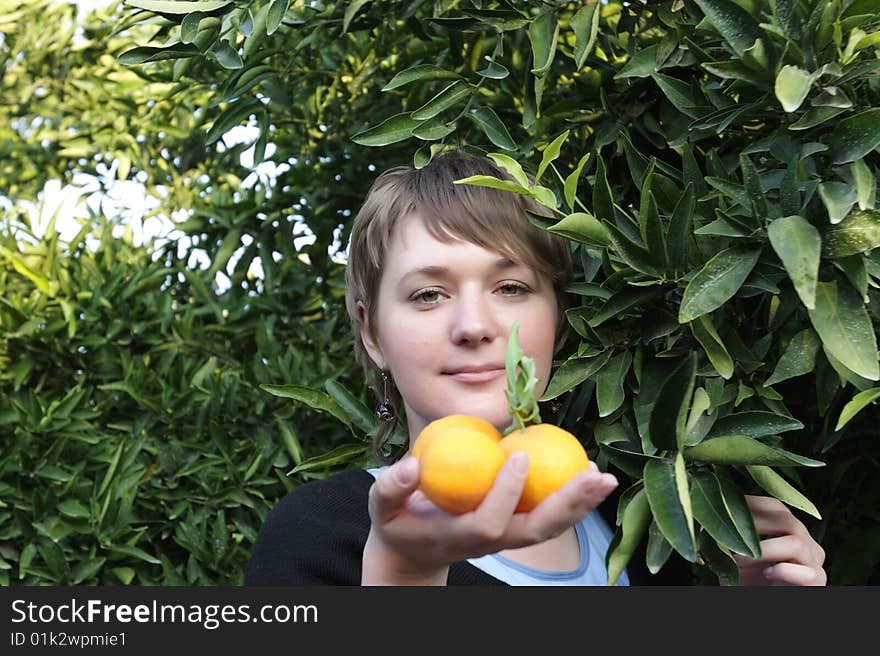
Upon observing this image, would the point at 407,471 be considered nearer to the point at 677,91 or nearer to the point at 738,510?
the point at 738,510

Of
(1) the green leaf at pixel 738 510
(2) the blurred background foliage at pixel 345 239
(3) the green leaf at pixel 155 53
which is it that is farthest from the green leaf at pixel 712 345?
(3) the green leaf at pixel 155 53

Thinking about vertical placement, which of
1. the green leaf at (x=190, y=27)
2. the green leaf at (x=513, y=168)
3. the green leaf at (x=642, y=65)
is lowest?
the green leaf at (x=513, y=168)

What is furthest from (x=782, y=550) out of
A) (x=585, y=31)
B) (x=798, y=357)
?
(x=585, y=31)

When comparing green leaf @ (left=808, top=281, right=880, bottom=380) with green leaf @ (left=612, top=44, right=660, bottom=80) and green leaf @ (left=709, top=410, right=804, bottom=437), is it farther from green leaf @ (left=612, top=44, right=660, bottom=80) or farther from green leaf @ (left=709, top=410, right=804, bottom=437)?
green leaf @ (left=612, top=44, right=660, bottom=80)

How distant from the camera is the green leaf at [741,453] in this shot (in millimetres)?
962

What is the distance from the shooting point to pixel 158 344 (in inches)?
76.8

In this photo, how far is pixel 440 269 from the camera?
1168 mm

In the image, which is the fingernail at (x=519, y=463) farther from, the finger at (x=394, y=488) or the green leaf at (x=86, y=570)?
the green leaf at (x=86, y=570)

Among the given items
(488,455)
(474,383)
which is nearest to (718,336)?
(474,383)

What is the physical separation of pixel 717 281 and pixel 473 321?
0.88 feet

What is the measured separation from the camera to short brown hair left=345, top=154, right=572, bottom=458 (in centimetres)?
120

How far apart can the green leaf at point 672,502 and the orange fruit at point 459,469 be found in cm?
18

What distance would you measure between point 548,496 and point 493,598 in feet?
0.82

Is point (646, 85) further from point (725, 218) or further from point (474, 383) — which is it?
point (474, 383)
